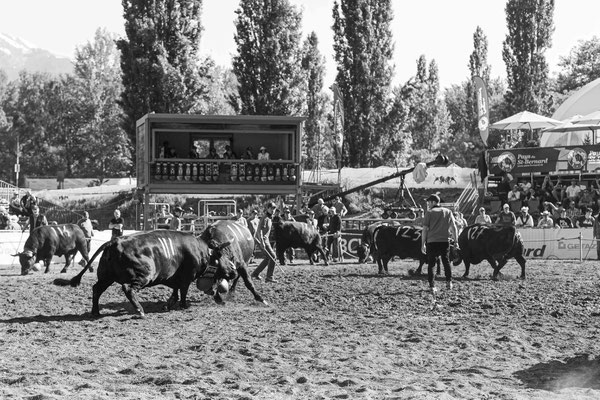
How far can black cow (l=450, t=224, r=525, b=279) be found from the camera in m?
21.7

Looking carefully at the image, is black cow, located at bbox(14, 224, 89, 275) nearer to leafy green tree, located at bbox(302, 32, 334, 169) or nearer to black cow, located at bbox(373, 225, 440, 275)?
black cow, located at bbox(373, 225, 440, 275)

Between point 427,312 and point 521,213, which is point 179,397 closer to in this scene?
point 427,312

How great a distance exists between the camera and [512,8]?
62281 millimetres

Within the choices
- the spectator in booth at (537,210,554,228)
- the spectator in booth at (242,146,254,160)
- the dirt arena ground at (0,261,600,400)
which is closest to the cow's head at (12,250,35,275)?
the dirt arena ground at (0,261,600,400)

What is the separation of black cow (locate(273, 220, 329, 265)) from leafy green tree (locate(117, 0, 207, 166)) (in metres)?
25.7

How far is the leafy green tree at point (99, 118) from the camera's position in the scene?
7688 centimetres

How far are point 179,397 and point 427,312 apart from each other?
6.83 metres

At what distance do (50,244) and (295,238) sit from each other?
21.2 ft

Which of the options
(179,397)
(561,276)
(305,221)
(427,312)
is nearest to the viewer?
(179,397)

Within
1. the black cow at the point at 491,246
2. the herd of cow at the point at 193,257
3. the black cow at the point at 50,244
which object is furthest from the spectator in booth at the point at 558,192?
the black cow at the point at 50,244

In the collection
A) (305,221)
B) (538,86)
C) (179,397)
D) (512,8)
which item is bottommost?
(179,397)

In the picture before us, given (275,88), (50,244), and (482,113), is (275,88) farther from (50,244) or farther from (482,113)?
(50,244)

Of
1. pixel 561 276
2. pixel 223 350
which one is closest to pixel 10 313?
pixel 223 350

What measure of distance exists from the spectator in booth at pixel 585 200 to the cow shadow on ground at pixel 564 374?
78.8 feet
